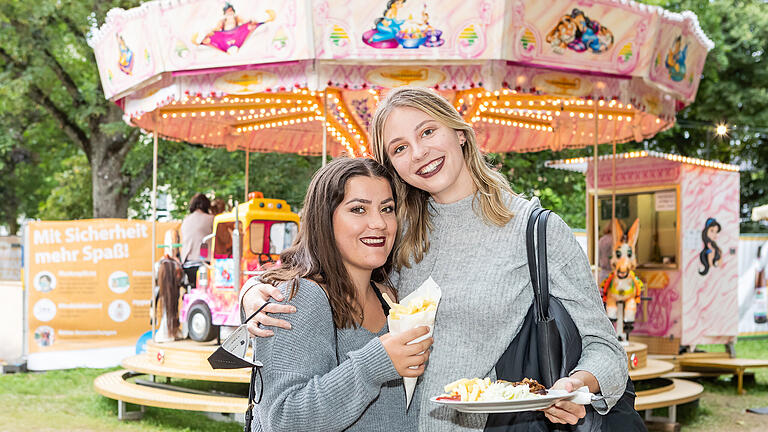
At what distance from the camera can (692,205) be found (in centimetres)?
1095

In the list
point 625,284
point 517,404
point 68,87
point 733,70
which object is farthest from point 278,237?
point 733,70

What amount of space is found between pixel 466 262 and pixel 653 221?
9.82 m

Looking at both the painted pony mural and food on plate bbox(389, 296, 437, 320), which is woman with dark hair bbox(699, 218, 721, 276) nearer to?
the painted pony mural

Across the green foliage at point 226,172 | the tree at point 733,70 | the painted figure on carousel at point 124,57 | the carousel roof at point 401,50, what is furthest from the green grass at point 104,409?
the tree at point 733,70

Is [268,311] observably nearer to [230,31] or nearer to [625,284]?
[230,31]

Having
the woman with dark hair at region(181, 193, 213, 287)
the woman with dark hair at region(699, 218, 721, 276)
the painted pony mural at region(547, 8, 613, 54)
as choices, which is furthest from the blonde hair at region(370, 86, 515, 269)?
the woman with dark hair at region(699, 218, 721, 276)

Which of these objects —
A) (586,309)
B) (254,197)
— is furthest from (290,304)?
(254,197)

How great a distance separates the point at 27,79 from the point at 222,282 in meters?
10.3

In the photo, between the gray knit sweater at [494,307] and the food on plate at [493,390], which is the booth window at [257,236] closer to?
the gray knit sweater at [494,307]

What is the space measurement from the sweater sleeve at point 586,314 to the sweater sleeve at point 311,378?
56cm

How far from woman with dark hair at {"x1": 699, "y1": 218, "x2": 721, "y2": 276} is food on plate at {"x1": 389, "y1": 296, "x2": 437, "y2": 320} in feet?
31.8

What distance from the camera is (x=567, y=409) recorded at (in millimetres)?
2102

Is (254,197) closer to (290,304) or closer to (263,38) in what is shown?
(263,38)

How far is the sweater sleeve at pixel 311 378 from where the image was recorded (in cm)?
217
